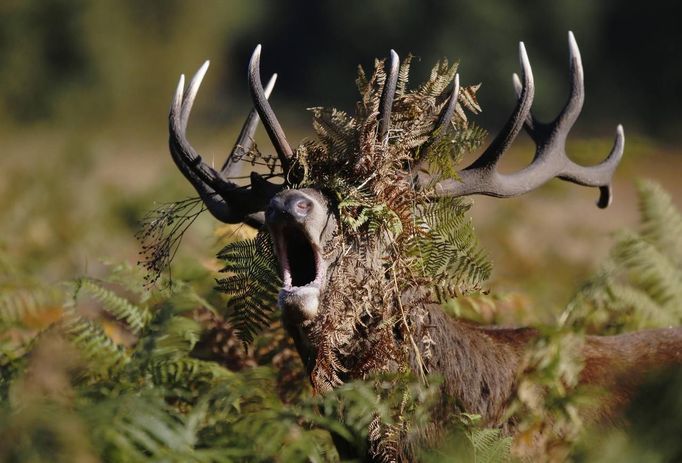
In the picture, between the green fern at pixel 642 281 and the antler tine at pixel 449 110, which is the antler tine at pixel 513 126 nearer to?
the antler tine at pixel 449 110

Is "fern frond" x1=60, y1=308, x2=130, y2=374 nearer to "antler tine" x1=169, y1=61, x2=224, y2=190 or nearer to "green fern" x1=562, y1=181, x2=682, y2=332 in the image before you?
"antler tine" x1=169, y1=61, x2=224, y2=190

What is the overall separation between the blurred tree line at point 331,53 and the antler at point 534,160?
25780 mm

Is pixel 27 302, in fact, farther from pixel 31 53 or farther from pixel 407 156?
pixel 31 53

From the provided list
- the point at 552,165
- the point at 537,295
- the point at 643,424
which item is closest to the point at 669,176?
the point at 537,295

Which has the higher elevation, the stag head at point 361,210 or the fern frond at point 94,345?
the stag head at point 361,210

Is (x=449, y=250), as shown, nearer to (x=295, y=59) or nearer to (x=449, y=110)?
(x=449, y=110)

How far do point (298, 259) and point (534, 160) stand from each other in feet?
4.99

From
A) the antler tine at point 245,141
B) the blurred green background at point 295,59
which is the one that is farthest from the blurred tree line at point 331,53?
the antler tine at point 245,141

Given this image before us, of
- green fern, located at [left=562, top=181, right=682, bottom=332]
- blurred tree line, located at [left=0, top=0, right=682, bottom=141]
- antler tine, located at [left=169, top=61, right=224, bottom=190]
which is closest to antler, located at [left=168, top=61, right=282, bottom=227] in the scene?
antler tine, located at [left=169, top=61, right=224, bottom=190]

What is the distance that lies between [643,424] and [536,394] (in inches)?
72.0

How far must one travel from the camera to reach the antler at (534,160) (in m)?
5.54

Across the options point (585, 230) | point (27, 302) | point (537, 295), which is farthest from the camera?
point (585, 230)

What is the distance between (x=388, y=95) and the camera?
512 cm

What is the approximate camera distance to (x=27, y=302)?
727 cm
